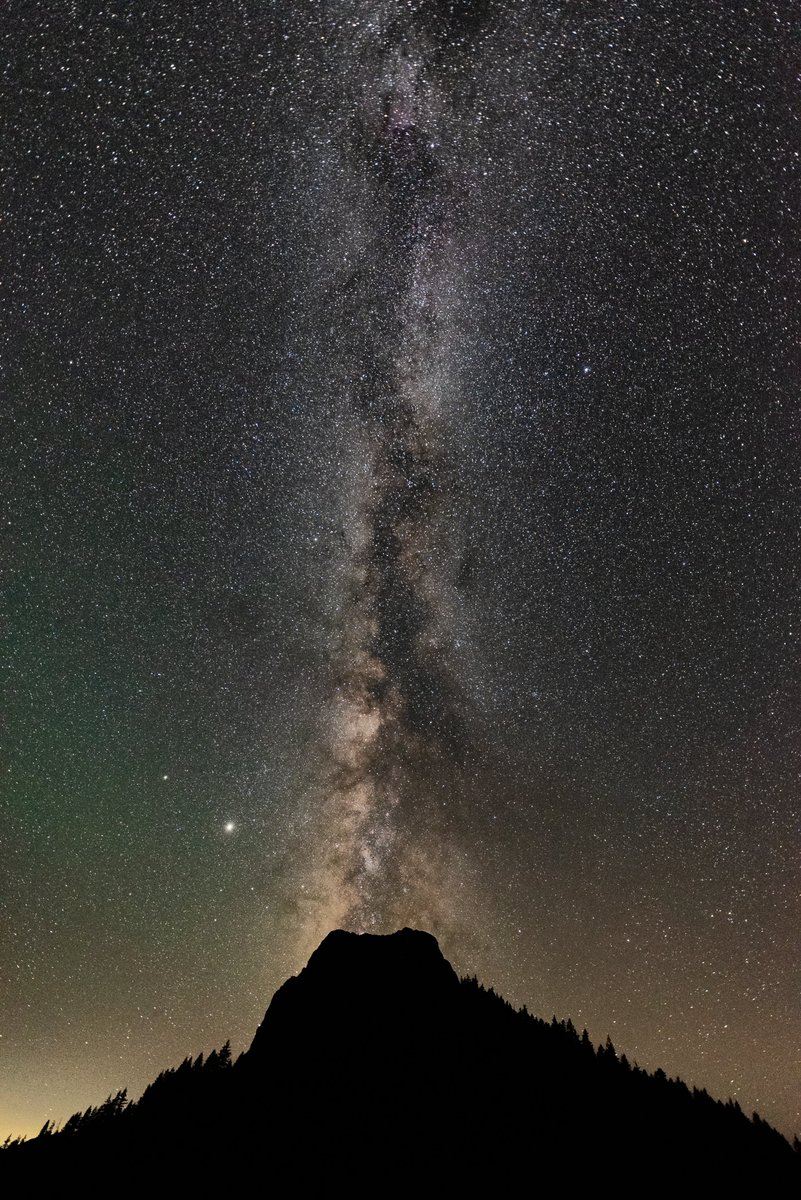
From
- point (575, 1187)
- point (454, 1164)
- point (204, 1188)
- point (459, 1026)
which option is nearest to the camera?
point (575, 1187)

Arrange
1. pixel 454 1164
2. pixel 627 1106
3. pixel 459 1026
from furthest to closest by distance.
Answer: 1. pixel 459 1026
2. pixel 627 1106
3. pixel 454 1164

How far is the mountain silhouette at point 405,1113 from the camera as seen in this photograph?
150 ft

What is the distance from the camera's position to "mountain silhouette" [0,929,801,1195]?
45.8m

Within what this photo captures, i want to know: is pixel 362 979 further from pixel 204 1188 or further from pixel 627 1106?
pixel 627 1106

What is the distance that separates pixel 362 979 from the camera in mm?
67750

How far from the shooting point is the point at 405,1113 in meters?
54.0

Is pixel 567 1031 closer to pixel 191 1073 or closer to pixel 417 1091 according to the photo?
pixel 417 1091

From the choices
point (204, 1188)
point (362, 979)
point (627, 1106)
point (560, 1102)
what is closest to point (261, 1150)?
point (204, 1188)

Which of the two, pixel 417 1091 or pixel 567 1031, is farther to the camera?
pixel 567 1031

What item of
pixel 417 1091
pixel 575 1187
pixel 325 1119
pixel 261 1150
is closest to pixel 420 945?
pixel 417 1091

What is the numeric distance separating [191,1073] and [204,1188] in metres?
27.2

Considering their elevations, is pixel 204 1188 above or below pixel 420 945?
below

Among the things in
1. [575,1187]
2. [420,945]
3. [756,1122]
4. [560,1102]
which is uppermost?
[420,945]

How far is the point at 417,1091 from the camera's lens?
56625 millimetres
